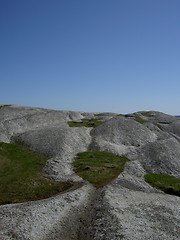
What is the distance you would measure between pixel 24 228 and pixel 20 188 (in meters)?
13.6

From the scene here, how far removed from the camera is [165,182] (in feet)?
172

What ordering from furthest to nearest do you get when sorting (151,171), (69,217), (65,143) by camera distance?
1. (65,143)
2. (151,171)
3. (69,217)

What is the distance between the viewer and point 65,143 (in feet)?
232

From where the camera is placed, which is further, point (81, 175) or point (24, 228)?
point (81, 175)

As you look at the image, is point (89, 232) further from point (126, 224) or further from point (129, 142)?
point (129, 142)

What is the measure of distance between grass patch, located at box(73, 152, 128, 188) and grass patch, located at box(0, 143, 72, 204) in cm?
526

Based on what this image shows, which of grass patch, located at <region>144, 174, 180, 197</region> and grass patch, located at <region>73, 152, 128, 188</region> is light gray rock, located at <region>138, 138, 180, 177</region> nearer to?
grass patch, located at <region>144, 174, 180, 197</region>

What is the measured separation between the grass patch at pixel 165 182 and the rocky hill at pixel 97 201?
1.30 metres

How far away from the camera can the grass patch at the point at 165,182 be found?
4905 centimetres

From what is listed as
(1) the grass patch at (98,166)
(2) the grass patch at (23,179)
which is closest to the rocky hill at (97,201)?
(1) the grass patch at (98,166)

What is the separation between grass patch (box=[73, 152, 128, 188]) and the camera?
51.9m

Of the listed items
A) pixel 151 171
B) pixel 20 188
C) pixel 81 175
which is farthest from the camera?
pixel 151 171

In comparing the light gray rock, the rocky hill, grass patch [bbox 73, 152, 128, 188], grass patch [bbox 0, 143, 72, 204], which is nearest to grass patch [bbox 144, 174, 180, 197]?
the rocky hill

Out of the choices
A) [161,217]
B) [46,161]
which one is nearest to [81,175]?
[46,161]
